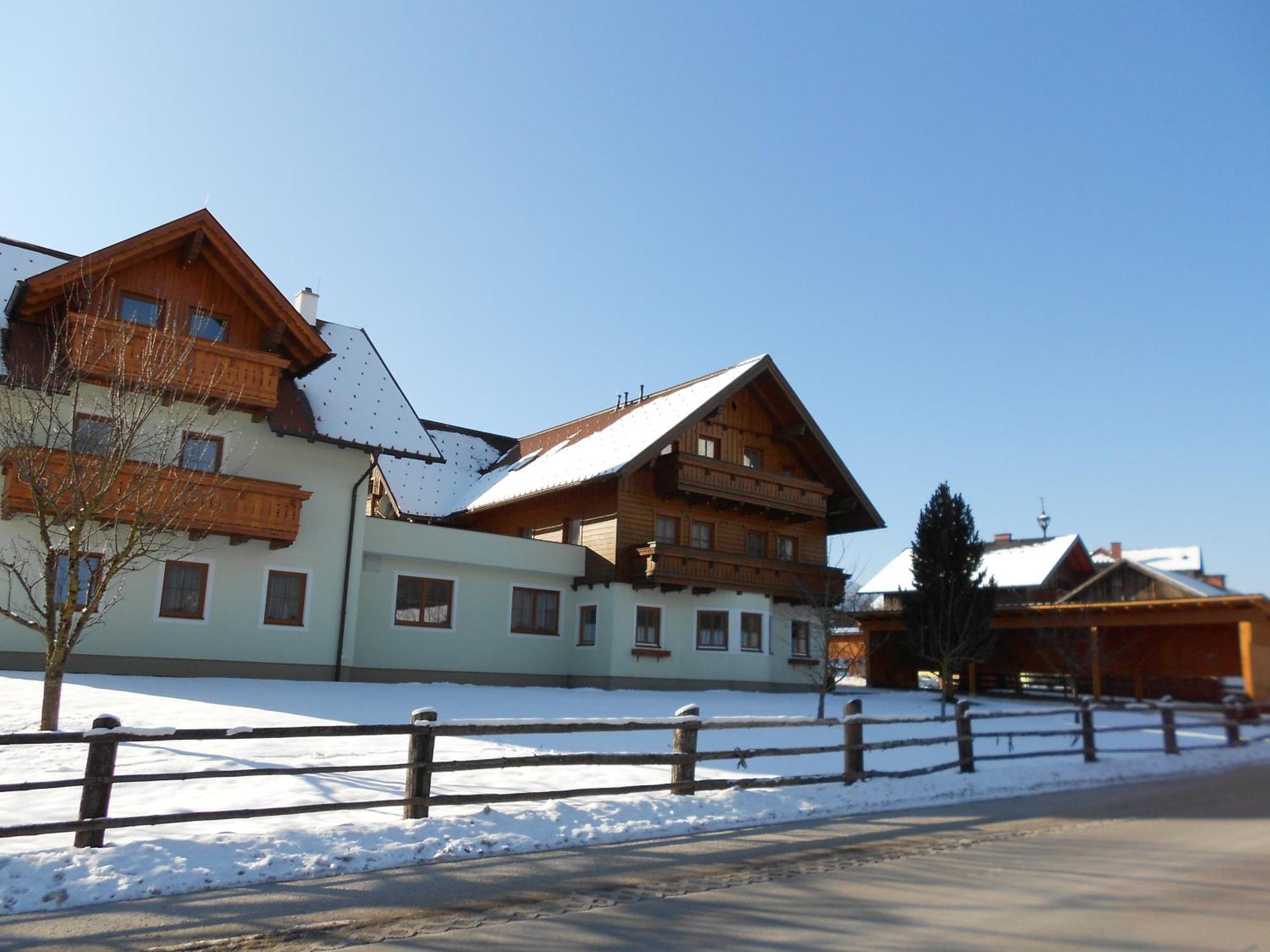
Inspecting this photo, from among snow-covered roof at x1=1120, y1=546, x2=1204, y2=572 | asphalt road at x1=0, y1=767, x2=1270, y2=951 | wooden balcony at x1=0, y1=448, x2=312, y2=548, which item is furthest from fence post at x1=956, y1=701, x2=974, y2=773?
snow-covered roof at x1=1120, y1=546, x2=1204, y2=572

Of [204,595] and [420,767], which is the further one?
[204,595]

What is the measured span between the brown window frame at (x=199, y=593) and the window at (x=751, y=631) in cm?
1587

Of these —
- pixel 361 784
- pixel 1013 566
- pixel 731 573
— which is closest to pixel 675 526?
pixel 731 573

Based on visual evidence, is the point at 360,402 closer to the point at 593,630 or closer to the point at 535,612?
the point at 535,612

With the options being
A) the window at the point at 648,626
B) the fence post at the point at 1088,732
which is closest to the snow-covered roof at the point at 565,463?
the window at the point at 648,626

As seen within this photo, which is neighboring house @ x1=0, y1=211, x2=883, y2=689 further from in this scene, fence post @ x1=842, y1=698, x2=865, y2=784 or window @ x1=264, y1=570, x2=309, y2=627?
fence post @ x1=842, y1=698, x2=865, y2=784

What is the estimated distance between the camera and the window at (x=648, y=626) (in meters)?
27.8

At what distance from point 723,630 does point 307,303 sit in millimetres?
16170

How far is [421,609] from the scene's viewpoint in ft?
83.9

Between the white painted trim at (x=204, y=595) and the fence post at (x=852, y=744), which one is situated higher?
the white painted trim at (x=204, y=595)

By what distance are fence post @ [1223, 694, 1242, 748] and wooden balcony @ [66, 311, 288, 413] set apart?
2150 cm

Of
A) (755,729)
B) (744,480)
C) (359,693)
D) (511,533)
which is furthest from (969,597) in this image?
(359,693)

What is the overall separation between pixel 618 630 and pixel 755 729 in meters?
10.6

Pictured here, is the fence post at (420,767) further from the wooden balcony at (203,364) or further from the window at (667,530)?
the window at (667,530)
